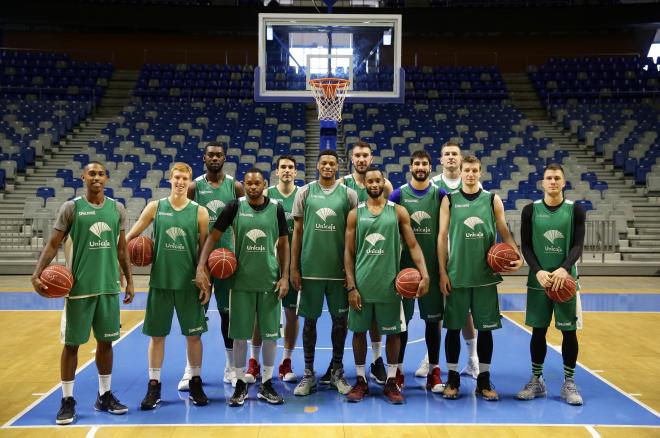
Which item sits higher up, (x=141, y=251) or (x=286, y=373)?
(x=141, y=251)

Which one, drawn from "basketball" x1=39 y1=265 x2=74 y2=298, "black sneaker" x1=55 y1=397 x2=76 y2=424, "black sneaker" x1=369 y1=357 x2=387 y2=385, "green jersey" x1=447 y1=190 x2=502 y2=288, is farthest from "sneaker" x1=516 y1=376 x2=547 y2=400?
"basketball" x1=39 y1=265 x2=74 y2=298

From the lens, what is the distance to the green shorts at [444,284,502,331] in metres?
4.93

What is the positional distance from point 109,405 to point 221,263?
1299 millimetres

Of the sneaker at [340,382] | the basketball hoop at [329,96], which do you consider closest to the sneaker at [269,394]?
the sneaker at [340,382]

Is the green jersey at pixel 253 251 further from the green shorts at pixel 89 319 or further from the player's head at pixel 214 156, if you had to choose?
the green shorts at pixel 89 319

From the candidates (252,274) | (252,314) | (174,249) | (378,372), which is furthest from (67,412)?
(378,372)

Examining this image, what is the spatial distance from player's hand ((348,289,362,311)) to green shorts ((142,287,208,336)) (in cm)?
113

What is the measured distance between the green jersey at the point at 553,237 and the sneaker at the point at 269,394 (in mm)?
2154

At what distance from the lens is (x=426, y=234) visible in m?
5.15

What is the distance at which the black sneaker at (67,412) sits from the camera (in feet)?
Answer: 14.4

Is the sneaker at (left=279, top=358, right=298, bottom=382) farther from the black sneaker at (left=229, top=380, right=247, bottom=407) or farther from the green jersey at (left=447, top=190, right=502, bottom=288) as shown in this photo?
the green jersey at (left=447, top=190, right=502, bottom=288)

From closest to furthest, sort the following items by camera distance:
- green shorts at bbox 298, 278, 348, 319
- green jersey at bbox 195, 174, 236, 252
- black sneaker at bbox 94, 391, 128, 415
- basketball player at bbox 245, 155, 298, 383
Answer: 1. black sneaker at bbox 94, 391, 128, 415
2. green shorts at bbox 298, 278, 348, 319
3. green jersey at bbox 195, 174, 236, 252
4. basketball player at bbox 245, 155, 298, 383

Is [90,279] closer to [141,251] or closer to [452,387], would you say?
[141,251]

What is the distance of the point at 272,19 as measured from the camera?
1111 cm
